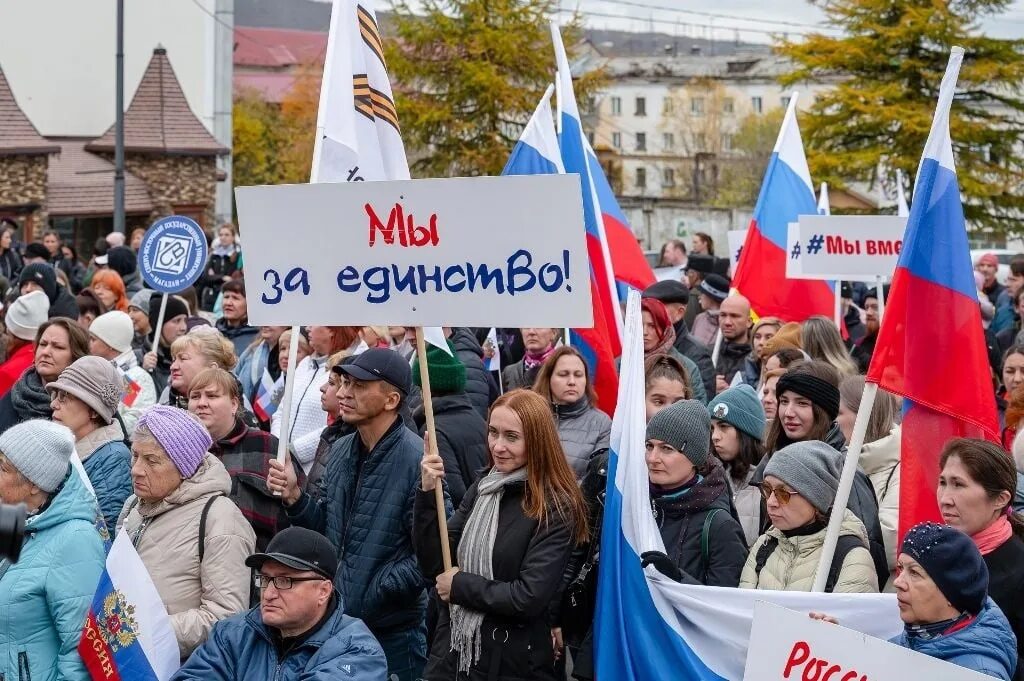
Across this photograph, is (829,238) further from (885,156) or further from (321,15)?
(321,15)

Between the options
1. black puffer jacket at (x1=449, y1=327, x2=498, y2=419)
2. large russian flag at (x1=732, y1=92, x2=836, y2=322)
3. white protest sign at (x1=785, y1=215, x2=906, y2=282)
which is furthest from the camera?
large russian flag at (x1=732, y1=92, x2=836, y2=322)

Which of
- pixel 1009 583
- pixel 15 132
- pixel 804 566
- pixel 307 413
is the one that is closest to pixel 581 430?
pixel 307 413

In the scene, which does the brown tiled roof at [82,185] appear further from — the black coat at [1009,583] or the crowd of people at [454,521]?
the black coat at [1009,583]

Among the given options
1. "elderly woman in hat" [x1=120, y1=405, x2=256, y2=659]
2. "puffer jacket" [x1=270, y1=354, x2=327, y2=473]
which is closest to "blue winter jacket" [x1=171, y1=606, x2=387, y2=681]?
"elderly woman in hat" [x1=120, y1=405, x2=256, y2=659]

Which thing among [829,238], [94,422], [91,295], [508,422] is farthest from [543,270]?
[91,295]

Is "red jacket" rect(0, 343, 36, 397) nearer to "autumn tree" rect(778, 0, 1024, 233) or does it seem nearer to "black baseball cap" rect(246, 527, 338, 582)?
"black baseball cap" rect(246, 527, 338, 582)

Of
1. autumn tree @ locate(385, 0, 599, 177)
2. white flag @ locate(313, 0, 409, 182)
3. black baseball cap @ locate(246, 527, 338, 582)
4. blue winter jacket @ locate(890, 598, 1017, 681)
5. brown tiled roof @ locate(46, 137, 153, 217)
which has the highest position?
autumn tree @ locate(385, 0, 599, 177)

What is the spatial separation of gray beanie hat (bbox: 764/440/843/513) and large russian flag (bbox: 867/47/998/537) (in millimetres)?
324

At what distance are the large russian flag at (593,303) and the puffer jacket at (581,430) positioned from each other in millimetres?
776

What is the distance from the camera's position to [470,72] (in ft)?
123

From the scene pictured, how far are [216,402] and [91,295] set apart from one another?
519 centimetres

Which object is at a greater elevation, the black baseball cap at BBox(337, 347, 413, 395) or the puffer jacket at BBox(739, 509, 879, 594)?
the black baseball cap at BBox(337, 347, 413, 395)

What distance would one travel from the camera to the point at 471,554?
5.38 metres

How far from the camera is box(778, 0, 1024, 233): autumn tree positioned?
35531 mm
